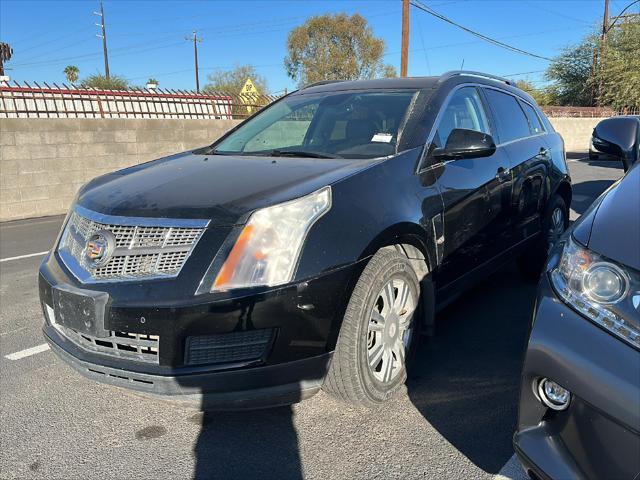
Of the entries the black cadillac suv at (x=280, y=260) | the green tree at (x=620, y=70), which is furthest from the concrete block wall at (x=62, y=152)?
the green tree at (x=620, y=70)

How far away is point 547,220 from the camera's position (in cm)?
473

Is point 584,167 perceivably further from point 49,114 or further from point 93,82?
point 93,82

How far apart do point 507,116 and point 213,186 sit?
2.66 m

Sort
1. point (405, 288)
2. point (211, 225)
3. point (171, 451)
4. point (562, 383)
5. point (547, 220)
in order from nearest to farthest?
point (562, 383) → point (211, 225) → point (171, 451) → point (405, 288) → point (547, 220)

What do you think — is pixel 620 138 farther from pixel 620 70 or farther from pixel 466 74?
pixel 620 70

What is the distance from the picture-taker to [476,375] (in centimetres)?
310

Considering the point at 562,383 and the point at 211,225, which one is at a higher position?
the point at 211,225

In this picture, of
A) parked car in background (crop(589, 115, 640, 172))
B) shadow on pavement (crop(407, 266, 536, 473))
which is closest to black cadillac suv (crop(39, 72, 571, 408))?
shadow on pavement (crop(407, 266, 536, 473))

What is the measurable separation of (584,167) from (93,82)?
3018 cm

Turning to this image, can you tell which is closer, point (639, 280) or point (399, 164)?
point (639, 280)

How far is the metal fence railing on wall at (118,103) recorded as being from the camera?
961cm

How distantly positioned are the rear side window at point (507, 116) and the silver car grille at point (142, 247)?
8.68 feet

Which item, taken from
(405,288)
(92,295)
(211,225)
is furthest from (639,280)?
(92,295)

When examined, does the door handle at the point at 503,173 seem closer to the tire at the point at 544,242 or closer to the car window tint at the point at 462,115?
the car window tint at the point at 462,115
